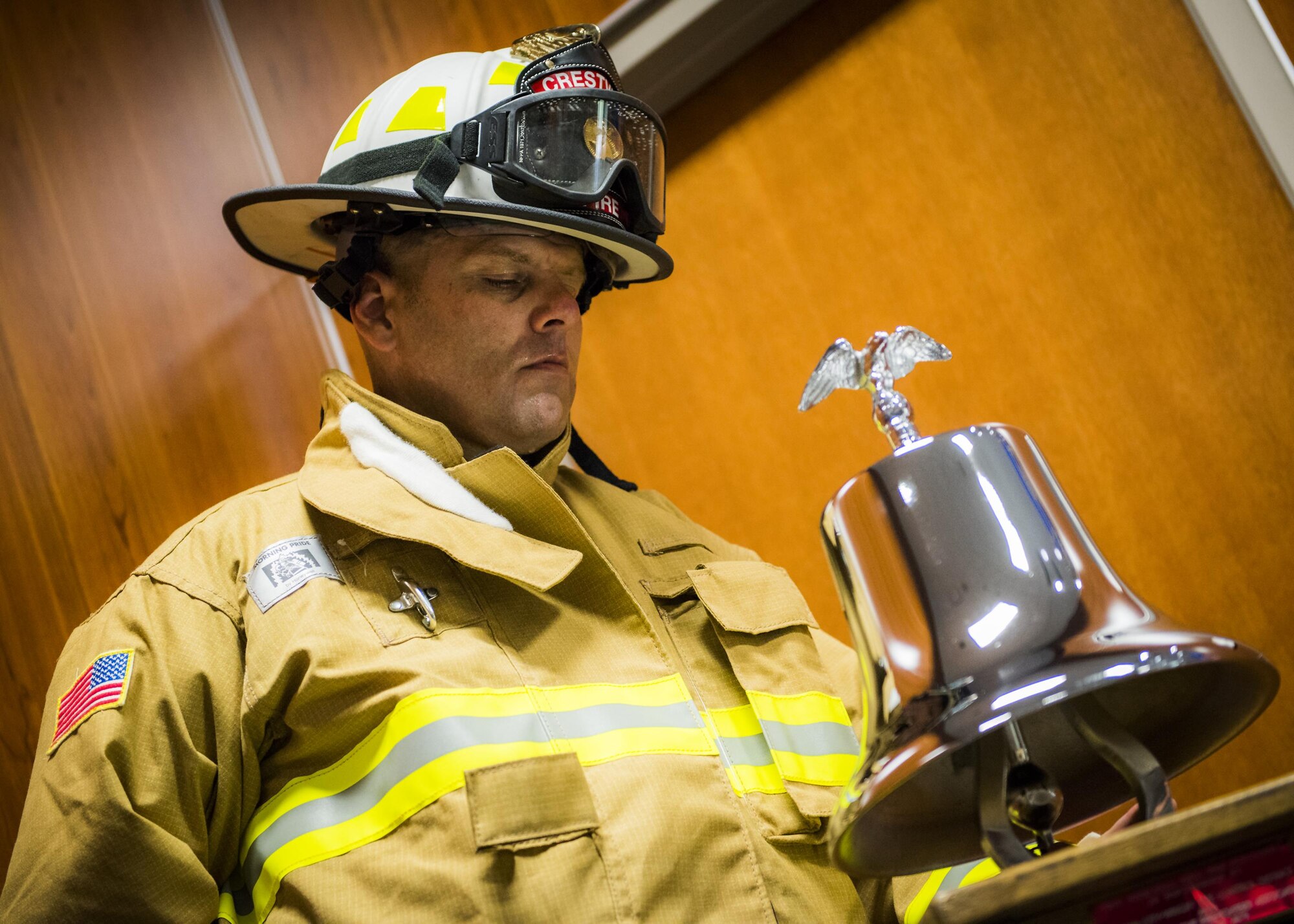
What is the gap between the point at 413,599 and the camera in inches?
41.1

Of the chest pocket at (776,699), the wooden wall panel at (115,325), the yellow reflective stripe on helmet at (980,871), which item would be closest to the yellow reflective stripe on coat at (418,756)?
the chest pocket at (776,699)

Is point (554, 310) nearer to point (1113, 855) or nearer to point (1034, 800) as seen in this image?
point (1034, 800)

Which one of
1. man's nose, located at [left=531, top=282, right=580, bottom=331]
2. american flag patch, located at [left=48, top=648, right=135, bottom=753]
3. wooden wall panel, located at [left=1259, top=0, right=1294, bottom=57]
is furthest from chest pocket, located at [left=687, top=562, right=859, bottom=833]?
wooden wall panel, located at [left=1259, top=0, right=1294, bottom=57]

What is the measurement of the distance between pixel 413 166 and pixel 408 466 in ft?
1.26

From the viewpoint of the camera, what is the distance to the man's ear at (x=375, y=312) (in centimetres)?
137

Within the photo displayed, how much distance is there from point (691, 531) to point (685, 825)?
572mm

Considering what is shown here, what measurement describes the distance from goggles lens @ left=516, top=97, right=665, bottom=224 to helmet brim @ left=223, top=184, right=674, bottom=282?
0.05 m

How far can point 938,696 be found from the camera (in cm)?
65

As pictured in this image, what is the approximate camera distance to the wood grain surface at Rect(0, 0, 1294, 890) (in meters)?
1.42

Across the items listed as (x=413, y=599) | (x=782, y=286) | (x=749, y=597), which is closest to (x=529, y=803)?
(x=413, y=599)

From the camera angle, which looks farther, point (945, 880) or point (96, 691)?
point (945, 880)

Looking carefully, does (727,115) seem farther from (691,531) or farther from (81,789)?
(81,789)

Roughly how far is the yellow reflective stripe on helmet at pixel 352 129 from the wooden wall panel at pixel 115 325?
1.58 feet

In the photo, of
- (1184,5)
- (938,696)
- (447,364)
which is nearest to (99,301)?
(447,364)
